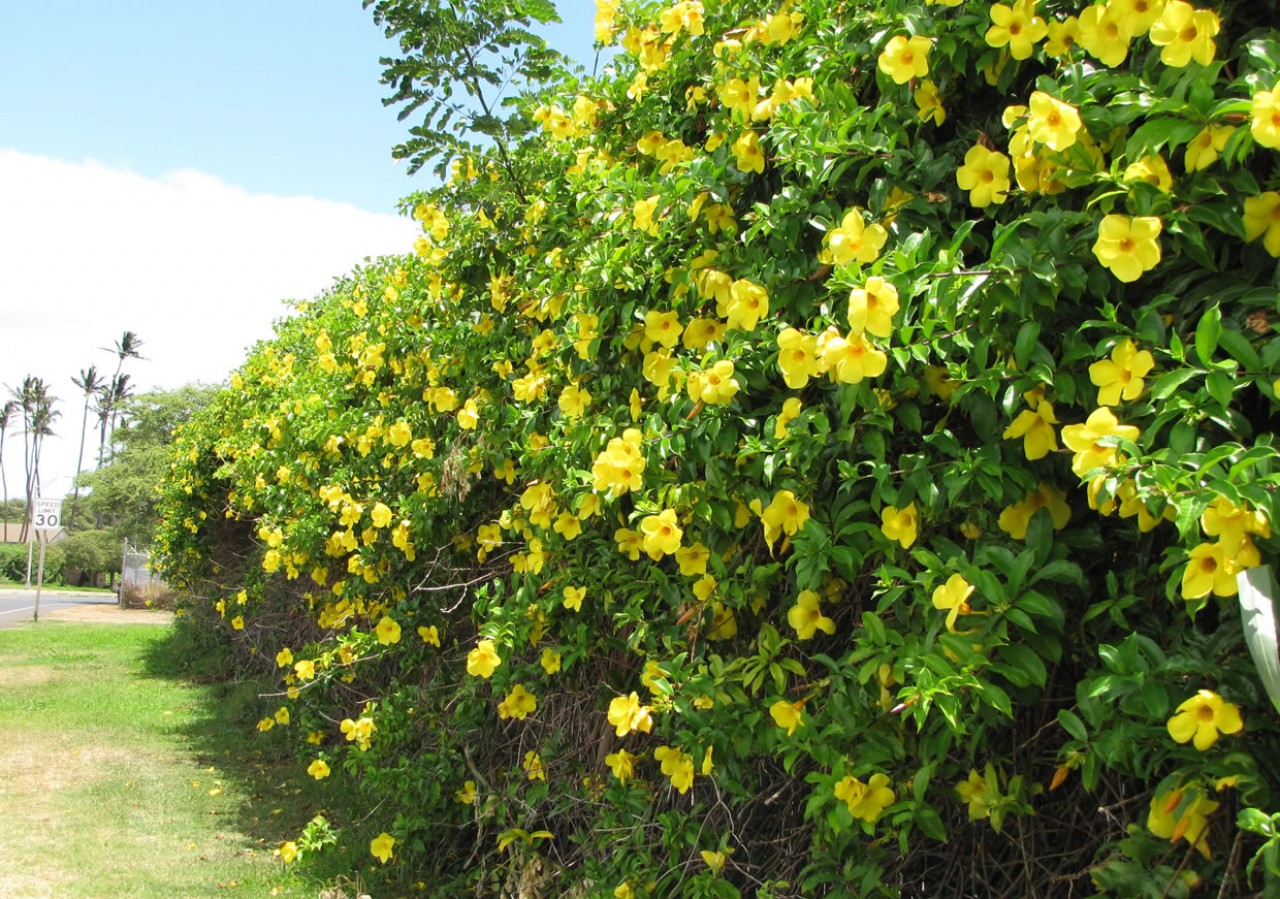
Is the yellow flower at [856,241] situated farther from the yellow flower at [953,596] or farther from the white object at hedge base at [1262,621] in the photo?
the white object at hedge base at [1262,621]

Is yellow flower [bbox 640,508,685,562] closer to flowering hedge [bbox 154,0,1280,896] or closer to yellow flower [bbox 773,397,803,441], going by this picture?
flowering hedge [bbox 154,0,1280,896]

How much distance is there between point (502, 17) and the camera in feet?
12.2

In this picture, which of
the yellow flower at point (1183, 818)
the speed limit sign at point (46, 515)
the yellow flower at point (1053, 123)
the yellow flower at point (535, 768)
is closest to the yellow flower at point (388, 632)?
the yellow flower at point (535, 768)

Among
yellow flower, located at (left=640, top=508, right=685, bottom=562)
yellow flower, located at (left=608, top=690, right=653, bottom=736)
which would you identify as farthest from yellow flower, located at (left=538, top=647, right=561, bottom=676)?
yellow flower, located at (left=640, top=508, right=685, bottom=562)

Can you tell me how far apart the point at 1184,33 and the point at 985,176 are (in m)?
0.40

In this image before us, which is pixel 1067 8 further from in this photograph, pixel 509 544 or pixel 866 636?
pixel 509 544

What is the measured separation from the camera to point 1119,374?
138 centimetres

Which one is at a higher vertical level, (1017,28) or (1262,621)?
(1017,28)

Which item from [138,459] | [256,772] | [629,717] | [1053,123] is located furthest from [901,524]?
[138,459]

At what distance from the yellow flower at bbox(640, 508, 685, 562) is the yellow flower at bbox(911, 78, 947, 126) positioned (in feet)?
3.03

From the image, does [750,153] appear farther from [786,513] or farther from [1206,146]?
[1206,146]

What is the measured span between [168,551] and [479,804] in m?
10.8

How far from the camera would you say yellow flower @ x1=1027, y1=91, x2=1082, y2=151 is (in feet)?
4.61

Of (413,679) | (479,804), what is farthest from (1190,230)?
(413,679)
